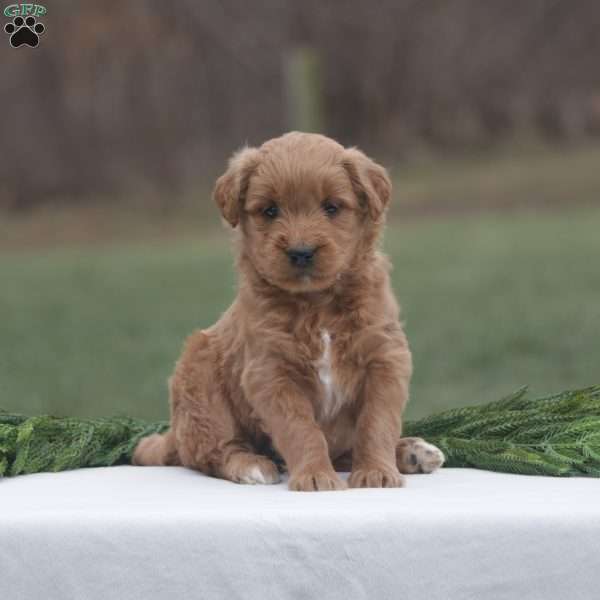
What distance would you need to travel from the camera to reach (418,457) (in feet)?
13.4

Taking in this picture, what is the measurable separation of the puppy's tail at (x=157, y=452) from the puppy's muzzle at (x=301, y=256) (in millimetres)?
965

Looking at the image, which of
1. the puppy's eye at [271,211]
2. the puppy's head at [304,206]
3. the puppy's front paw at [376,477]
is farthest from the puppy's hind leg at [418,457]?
the puppy's eye at [271,211]

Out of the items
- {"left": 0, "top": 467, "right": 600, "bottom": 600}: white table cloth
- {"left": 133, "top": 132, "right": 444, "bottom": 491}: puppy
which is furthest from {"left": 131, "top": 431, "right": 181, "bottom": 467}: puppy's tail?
{"left": 0, "top": 467, "right": 600, "bottom": 600}: white table cloth

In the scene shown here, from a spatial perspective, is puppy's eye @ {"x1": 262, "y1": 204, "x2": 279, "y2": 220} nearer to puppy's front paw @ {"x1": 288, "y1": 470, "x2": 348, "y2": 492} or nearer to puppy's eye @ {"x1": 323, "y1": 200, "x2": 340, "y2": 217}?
puppy's eye @ {"x1": 323, "y1": 200, "x2": 340, "y2": 217}

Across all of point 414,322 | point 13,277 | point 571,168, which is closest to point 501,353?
point 414,322

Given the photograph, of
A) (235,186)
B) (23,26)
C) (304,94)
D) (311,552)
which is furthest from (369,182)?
(304,94)

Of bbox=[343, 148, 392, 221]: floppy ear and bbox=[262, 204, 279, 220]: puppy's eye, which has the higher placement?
bbox=[343, 148, 392, 221]: floppy ear

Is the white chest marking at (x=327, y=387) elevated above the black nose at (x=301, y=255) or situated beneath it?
situated beneath

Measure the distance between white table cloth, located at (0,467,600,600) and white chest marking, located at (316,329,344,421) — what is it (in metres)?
0.86

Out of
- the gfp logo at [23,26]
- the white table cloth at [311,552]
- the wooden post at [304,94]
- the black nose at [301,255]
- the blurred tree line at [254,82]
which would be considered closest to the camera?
the white table cloth at [311,552]

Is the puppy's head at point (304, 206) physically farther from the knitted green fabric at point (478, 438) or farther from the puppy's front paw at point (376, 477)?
the knitted green fabric at point (478, 438)

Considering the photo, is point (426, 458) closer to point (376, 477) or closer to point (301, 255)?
point (376, 477)

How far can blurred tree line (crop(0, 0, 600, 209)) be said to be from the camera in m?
20.1

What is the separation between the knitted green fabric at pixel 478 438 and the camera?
155 inches
